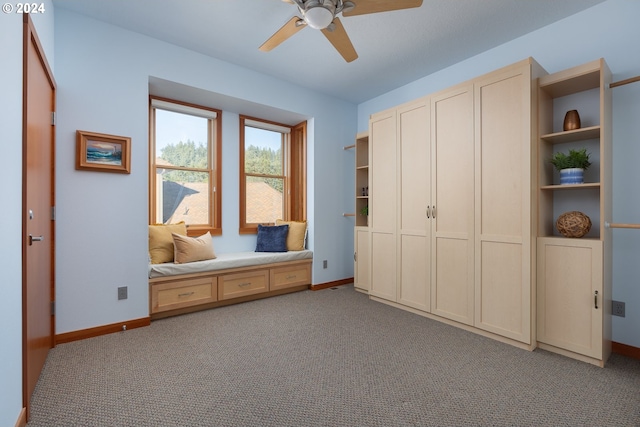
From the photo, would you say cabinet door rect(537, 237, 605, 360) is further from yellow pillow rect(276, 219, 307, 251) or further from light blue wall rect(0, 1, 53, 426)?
light blue wall rect(0, 1, 53, 426)

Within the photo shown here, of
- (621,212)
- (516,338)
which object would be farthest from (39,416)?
(621,212)

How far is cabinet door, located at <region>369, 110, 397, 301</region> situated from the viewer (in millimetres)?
3686

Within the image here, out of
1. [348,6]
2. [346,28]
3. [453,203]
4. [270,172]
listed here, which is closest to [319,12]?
[348,6]

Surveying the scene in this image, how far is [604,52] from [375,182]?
2.35 m

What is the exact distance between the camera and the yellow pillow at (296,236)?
14.5 feet

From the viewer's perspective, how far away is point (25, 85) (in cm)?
170

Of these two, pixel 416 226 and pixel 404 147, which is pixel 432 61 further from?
pixel 416 226

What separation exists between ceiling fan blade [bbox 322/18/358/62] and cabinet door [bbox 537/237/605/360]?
2.25 m

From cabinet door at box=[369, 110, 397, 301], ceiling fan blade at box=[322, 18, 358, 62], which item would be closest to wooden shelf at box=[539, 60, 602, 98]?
cabinet door at box=[369, 110, 397, 301]

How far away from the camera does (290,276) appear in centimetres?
423

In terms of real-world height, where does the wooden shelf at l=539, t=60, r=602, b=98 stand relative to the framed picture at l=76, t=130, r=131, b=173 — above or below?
above

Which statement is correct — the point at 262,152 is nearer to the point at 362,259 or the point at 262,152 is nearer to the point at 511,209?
the point at 362,259

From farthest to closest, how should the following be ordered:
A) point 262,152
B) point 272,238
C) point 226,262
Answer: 1. point 262,152
2. point 272,238
3. point 226,262

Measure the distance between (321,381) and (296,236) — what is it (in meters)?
2.56
